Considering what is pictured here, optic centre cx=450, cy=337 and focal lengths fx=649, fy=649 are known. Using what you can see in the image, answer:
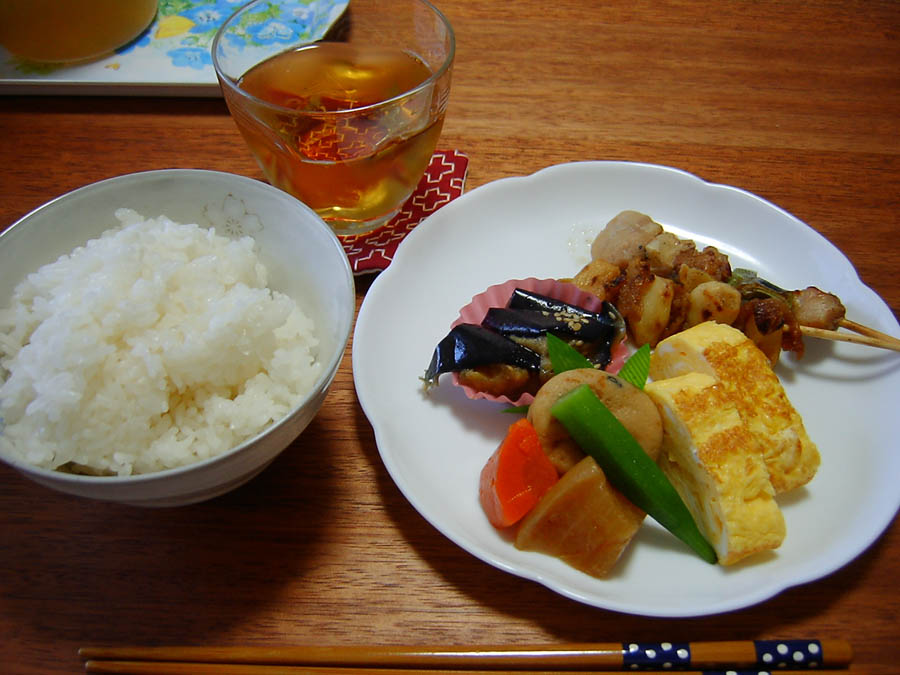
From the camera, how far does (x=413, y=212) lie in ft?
8.23

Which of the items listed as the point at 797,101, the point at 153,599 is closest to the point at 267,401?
the point at 153,599

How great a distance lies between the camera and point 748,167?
2775 millimetres

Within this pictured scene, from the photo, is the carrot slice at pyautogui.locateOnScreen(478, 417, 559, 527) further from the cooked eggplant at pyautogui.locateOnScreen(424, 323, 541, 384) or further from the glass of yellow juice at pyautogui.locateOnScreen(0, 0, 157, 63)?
the glass of yellow juice at pyautogui.locateOnScreen(0, 0, 157, 63)

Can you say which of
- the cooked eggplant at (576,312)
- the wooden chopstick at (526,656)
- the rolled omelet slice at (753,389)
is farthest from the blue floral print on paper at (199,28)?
the wooden chopstick at (526,656)

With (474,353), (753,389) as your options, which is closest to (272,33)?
(474,353)

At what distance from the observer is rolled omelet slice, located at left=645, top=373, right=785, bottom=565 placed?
1.53m

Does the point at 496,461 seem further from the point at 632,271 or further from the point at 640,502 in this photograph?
the point at 632,271

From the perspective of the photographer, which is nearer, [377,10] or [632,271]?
[632,271]

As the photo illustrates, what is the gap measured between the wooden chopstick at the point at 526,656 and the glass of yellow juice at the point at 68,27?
2595mm

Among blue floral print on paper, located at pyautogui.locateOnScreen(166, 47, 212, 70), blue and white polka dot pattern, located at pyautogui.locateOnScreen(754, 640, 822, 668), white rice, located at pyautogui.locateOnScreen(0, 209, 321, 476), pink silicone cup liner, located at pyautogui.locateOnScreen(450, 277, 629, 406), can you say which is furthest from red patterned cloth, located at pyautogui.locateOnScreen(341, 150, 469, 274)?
blue and white polka dot pattern, located at pyautogui.locateOnScreen(754, 640, 822, 668)

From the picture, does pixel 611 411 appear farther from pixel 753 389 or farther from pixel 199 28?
pixel 199 28

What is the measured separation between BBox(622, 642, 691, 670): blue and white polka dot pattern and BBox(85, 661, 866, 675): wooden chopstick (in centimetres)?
2

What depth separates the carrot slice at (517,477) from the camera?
1599 mm

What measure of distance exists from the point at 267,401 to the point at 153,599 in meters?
0.54
